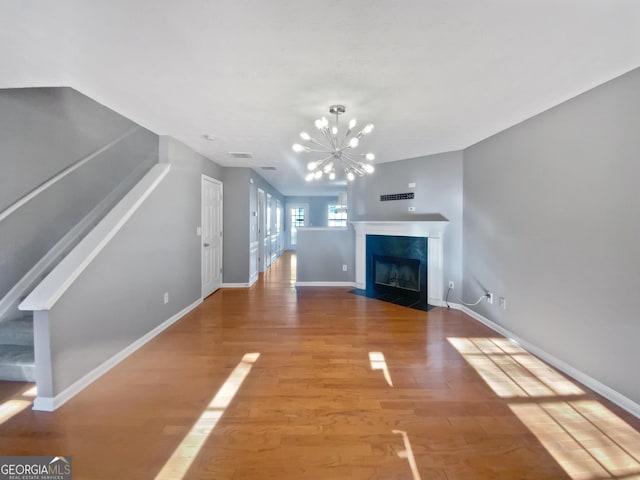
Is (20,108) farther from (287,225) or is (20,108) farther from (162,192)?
(287,225)

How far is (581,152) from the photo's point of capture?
2275 mm

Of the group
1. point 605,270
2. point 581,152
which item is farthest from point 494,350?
point 581,152

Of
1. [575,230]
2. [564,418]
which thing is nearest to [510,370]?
[564,418]

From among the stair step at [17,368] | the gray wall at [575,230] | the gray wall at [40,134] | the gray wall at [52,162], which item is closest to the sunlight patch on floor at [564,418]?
the gray wall at [575,230]

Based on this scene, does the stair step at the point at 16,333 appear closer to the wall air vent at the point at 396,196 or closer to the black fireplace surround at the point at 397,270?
the black fireplace surround at the point at 397,270

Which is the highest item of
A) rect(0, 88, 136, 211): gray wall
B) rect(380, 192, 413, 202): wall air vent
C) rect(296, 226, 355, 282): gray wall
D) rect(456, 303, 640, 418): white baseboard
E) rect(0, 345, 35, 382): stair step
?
rect(0, 88, 136, 211): gray wall

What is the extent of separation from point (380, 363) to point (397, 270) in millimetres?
2486

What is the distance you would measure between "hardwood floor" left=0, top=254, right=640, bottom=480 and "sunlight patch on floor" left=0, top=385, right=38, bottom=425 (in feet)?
0.17

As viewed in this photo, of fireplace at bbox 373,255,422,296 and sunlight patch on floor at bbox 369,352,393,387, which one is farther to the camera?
fireplace at bbox 373,255,422,296

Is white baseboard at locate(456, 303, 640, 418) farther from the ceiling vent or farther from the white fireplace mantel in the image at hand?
the ceiling vent

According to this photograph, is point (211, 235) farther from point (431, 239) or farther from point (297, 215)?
point (297, 215)

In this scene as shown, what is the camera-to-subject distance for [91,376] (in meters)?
2.21

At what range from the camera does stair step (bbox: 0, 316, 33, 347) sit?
94.8 inches

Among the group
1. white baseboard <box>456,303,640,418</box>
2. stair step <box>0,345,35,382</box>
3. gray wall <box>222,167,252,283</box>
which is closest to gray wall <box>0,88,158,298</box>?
stair step <box>0,345,35,382</box>
